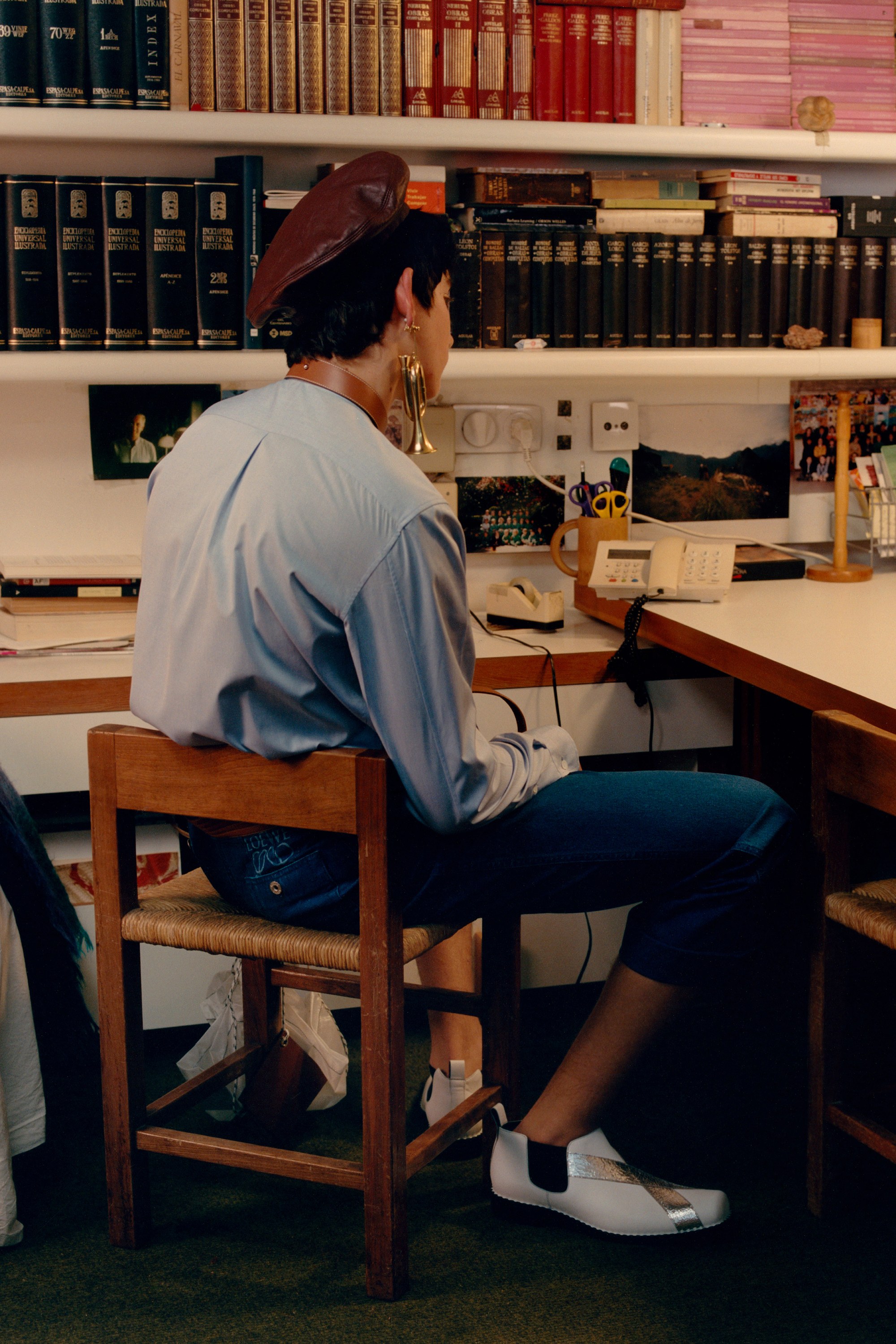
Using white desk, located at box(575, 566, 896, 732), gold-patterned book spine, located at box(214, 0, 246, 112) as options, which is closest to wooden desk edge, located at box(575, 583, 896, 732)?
white desk, located at box(575, 566, 896, 732)

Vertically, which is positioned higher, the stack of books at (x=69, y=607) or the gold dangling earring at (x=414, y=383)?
the gold dangling earring at (x=414, y=383)

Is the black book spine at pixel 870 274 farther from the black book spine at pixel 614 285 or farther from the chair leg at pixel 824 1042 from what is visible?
the chair leg at pixel 824 1042

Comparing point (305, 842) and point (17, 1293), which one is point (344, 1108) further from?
point (305, 842)

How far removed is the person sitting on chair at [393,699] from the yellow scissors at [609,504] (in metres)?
0.82

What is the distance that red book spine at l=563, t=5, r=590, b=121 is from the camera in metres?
2.24

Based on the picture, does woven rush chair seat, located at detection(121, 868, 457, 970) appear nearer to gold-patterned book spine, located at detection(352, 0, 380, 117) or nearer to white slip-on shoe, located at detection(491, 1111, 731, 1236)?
white slip-on shoe, located at detection(491, 1111, 731, 1236)

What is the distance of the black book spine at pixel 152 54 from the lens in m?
2.04

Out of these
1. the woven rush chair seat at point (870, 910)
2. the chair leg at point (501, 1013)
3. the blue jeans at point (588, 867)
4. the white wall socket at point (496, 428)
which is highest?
the white wall socket at point (496, 428)

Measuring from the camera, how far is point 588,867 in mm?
A: 1451

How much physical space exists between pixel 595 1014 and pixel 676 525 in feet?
4.10

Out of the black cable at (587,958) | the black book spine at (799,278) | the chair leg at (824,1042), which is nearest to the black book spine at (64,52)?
the black book spine at (799,278)

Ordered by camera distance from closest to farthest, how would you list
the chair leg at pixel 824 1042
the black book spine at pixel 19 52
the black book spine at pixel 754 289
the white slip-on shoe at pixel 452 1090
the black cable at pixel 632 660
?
the chair leg at pixel 824 1042, the white slip-on shoe at pixel 452 1090, the black book spine at pixel 19 52, the black cable at pixel 632 660, the black book spine at pixel 754 289

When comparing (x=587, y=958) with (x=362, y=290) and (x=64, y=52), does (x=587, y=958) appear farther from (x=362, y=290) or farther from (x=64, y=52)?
(x=64, y=52)

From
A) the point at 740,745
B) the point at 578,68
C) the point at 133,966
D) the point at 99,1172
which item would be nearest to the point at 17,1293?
the point at 99,1172
